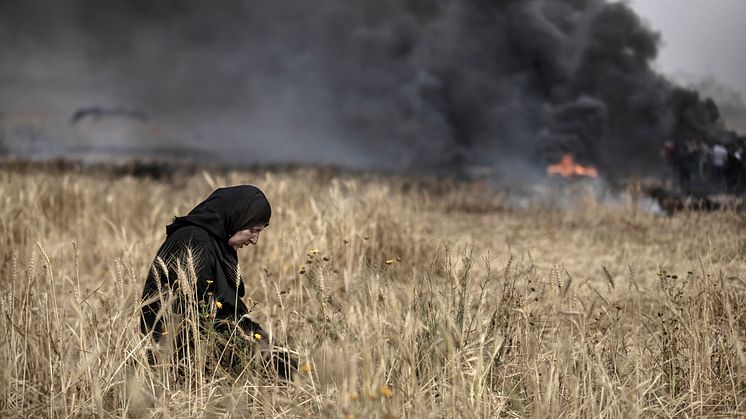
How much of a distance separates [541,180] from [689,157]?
12.8 metres

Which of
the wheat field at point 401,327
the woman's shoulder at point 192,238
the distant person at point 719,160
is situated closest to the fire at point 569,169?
the distant person at point 719,160

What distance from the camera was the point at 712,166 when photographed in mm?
12016

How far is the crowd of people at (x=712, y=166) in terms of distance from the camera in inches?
370

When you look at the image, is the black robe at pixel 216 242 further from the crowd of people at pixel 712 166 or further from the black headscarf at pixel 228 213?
the crowd of people at pixel 712 166

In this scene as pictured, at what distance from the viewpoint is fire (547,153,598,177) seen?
90.4 ft

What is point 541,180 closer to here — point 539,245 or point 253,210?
point 539,245

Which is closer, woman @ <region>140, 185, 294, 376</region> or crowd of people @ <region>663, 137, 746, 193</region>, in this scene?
woman @ <region>140, 185, 294, 376</region>

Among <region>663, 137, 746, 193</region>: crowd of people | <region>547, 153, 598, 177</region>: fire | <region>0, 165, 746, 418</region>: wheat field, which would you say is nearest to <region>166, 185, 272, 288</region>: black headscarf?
<region>0, 165, 746, 418</region>: wheat field

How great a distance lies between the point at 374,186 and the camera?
28.8 feet

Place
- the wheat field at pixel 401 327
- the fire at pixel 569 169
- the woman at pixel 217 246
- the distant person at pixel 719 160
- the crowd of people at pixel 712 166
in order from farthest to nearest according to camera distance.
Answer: the fire at pixel 569 169 → the distant person at pixel 719 160 → the crowd of people at pixel 712 166 → the woman at pixel 217 246 → the wheat field at pixel 401 327

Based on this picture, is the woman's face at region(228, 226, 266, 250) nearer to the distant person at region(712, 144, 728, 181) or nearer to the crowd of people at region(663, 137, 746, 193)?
the crowd of people at region(663, 137, 746, 193)

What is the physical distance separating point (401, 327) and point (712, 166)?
10.8 m

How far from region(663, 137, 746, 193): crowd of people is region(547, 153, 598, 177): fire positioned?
9460 millimetres

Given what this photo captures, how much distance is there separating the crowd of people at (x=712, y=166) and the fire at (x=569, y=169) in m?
9.46
